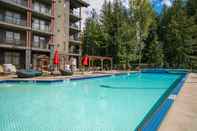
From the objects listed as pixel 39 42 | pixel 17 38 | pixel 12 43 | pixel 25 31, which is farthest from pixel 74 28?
pixel 12 43

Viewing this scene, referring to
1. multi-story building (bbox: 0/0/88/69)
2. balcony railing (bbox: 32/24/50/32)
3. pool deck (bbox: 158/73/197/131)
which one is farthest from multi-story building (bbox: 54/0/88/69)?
pool deck (bbox: 158/73/197/131)

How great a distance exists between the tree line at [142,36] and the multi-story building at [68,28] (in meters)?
5.33

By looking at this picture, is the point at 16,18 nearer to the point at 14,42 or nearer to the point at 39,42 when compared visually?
the point at 14,42

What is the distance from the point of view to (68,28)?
35375 millimetres

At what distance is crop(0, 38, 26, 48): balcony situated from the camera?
2495 cm

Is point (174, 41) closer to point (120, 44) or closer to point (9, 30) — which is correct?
point (120, 44)

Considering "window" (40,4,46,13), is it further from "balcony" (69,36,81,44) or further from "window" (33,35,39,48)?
"balcony" (69,36,81,44)

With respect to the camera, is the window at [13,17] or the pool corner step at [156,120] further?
the window at [13,17]

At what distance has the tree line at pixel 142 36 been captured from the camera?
39.7m

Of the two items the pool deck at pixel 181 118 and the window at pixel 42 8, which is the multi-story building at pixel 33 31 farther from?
the pool deck at pixel 181 118

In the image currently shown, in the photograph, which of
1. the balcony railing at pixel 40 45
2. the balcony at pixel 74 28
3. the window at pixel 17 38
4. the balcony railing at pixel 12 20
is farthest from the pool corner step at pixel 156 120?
the balcony at pixel 74 28

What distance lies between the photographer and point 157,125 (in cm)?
528

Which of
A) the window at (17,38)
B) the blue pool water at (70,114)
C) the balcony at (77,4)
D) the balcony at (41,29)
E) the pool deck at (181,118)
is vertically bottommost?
the blue pool water at (70,114)

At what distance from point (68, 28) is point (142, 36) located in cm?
1408
